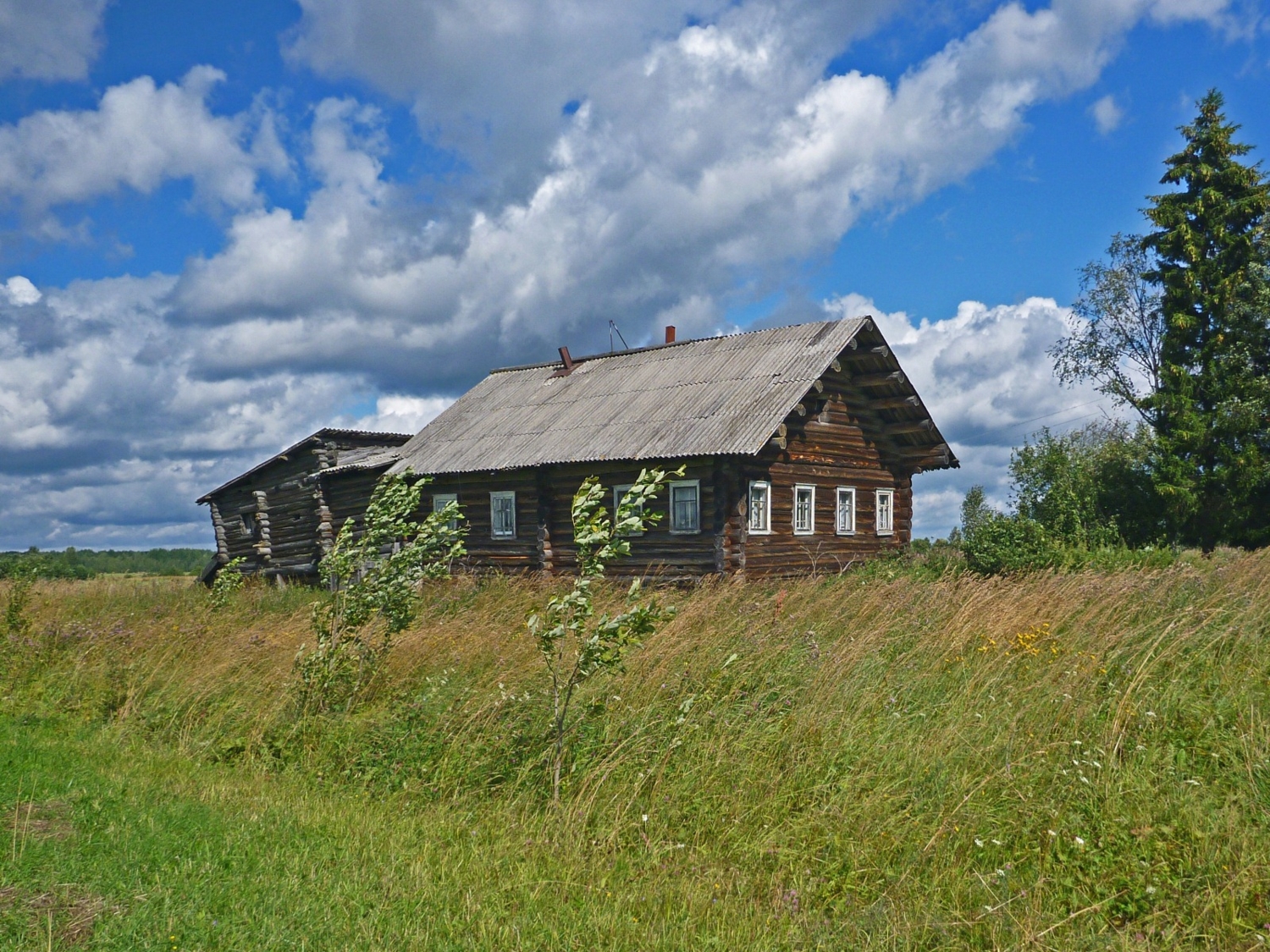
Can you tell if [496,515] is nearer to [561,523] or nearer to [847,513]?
[561,523]

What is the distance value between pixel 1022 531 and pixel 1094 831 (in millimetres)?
11702

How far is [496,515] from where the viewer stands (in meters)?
23.6

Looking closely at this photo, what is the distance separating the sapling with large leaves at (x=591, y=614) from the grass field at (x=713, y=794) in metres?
0.42

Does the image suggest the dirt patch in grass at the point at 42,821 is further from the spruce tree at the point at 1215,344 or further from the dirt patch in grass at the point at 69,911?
the spruce tree at the point at 1215,344

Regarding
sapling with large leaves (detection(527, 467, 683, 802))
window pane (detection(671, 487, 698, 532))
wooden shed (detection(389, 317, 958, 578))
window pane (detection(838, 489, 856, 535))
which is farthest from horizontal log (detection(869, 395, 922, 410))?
sapling with large leaves (detection(527, 467, 683, 802))

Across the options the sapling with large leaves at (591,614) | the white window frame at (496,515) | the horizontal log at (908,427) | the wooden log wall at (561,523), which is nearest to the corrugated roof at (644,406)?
the wooden log wall at (561,523)

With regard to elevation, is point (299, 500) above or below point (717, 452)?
below

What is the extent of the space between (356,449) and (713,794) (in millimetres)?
22944

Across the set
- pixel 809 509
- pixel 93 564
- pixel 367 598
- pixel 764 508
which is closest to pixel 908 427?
pixel 809 509

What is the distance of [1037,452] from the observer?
130 ft

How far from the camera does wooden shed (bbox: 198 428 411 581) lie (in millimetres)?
25609

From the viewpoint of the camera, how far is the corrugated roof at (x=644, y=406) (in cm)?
1950

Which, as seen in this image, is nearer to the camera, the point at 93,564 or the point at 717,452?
the point at 717,452

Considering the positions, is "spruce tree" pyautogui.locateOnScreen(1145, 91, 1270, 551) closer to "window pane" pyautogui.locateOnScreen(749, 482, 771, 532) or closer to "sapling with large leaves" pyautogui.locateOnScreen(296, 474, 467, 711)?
"window pane" pyautogui.locateOnScreen(749, 482, 771, 532)
